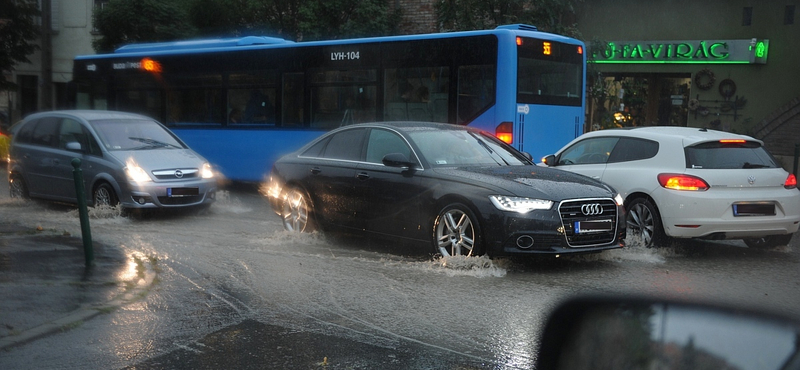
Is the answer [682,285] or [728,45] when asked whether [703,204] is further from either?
[728,45]

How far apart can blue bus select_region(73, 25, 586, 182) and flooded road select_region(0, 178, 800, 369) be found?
4221 mm

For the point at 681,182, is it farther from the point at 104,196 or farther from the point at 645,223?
the point at 104,196

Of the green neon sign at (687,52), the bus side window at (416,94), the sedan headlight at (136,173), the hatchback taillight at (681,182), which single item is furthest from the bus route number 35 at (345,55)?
the green neon sign at (687,52)

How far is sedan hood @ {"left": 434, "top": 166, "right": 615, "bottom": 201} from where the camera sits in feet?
26.4

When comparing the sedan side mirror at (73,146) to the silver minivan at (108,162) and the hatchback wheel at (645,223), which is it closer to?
the silver minivan at (108,162)

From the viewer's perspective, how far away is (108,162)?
12406 mm

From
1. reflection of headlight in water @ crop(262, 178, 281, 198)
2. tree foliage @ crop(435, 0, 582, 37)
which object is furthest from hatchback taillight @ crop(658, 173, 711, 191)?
tree foliage @ crop(435, 0, 582, 37)

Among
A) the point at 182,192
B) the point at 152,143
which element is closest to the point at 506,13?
the point at 152,143

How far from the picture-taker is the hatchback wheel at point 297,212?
10398 mm

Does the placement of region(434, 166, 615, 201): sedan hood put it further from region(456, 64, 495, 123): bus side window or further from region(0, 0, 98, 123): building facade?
region(0, 0, 98, 123): building facade

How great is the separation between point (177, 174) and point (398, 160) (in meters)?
4.95

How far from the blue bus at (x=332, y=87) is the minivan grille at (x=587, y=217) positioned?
5365 mm

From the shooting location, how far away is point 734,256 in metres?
9.66

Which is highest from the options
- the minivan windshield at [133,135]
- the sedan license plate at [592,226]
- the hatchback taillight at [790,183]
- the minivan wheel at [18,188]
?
the minivan windshield at [133,135]
